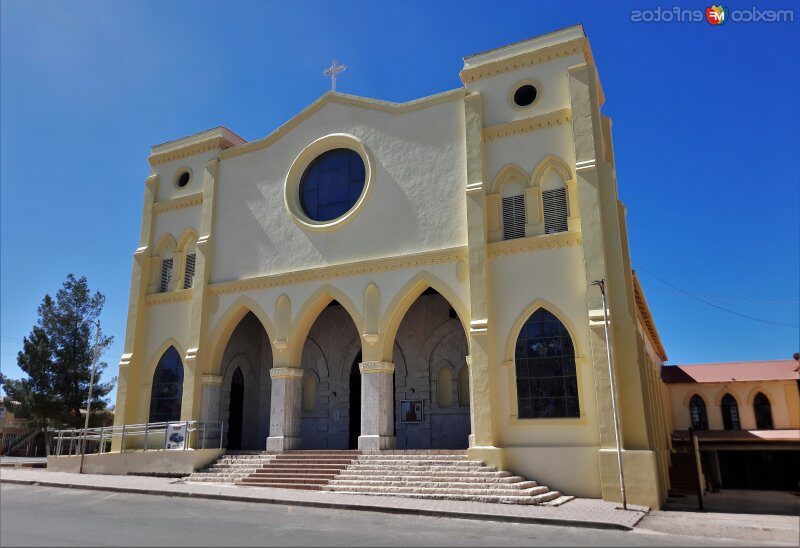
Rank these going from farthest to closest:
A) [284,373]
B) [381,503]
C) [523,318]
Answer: [284,373] → [523,318] → [381,503]

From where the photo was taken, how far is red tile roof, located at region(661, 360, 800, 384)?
35.4 m

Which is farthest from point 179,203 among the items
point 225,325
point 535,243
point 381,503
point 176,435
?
point 381,503

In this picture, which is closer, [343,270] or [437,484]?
[437,484]

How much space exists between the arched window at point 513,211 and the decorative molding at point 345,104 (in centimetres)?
340

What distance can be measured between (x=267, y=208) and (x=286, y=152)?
207cm

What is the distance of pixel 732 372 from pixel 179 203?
105 ft

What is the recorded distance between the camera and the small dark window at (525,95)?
707 inches

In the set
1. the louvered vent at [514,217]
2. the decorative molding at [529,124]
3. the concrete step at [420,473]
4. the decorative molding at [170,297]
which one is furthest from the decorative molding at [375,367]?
the decorative molding at [170,297]

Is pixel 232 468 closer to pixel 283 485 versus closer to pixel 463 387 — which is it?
pixel 283 485

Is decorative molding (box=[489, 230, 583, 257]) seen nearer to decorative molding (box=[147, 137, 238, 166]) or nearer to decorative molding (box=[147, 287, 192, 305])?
decorative molding (box=[147, 287, 192, 305])

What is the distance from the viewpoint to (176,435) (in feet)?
64.0

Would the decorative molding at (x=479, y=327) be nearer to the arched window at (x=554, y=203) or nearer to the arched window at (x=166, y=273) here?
the arched window at (x=554, y=203)

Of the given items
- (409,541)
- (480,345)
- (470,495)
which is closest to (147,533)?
(409,541)

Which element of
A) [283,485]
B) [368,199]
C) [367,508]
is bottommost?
[367,508]
